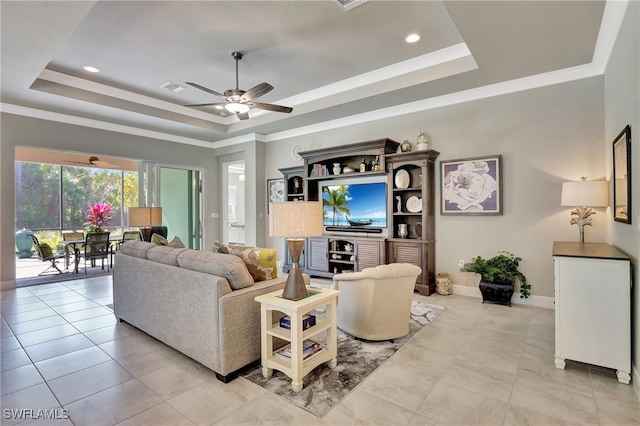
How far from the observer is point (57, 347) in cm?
288

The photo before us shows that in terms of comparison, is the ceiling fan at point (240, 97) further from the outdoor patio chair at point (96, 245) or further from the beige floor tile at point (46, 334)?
the outdoor patio chair at point (96, 245)

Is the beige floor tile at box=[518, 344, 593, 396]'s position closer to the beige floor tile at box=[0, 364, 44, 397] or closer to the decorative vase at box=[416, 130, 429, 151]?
the decorative vase at box=[416, 130, 429, 151]

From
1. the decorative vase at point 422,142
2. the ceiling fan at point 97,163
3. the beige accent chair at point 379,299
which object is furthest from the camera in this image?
the ceiling fan at point 97,163

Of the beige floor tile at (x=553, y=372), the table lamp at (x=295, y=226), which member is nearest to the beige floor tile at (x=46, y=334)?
the table lamp at (x=295, y=226)

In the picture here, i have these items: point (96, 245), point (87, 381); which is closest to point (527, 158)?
point (87, 381)

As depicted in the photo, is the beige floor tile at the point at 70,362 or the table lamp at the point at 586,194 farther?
the table lamp at the point at 586,194

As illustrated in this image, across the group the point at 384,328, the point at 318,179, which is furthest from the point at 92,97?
the point at 384,328

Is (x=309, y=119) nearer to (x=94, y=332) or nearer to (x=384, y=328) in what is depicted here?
(x=384, y=328)

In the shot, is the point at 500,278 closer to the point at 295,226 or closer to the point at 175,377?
the point at 295,226

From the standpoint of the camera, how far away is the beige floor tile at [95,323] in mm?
3354

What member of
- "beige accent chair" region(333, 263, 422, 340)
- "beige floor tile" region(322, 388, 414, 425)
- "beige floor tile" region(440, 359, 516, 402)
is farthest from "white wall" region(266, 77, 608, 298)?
"beige floor tile" region(322, 388, 414, 425)

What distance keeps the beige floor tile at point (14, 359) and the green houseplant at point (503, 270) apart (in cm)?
481

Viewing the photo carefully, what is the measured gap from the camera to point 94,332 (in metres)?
3.24

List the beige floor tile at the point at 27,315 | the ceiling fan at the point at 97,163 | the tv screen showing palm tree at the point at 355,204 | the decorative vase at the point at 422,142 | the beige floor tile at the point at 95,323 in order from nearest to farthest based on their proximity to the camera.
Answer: the beige floor tile at the point at 95,323, the beige floor tile at the point at 27,315, the decorative vase at the point at 422,142, the tv screen showing palm tree at the point at 355,204, the ceiling fan at the point at 97,163
